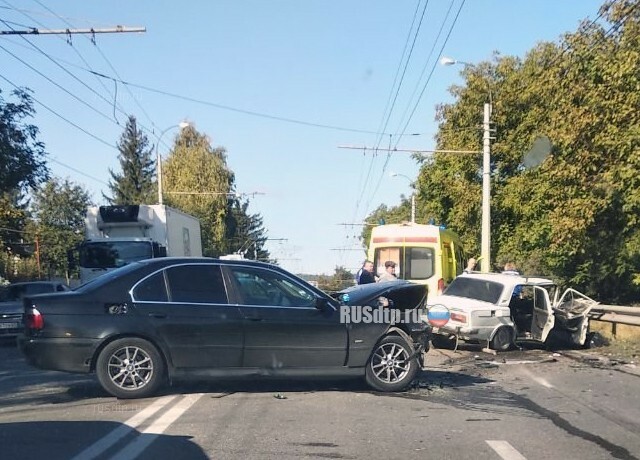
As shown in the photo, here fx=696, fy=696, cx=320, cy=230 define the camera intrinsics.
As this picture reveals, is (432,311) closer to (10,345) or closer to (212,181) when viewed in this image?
(10,345)

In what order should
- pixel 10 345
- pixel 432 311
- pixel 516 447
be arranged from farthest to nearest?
1. pixel 10 345
2. pixel 432 311
3. pixel 516 447

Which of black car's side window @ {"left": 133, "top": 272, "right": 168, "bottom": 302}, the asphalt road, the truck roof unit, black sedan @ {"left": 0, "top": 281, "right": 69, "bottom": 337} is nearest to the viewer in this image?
the asphalt road

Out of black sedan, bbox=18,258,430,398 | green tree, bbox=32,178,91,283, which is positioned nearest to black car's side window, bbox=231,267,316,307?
black sedan, bbox=18,258,430,398

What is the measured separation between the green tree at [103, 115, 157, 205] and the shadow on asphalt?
206ft

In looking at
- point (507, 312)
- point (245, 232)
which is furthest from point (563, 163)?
point (245, 232)

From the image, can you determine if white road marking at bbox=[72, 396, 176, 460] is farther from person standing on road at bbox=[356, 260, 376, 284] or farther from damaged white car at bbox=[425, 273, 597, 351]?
person standing on road at bbox=[356, 260, 376, 284]

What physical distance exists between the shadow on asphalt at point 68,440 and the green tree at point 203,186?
49.9m

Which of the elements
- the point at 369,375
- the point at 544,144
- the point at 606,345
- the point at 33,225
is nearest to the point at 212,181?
the point at 33,225

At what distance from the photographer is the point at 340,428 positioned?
6.81 m

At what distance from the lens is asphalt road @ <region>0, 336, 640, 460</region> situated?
6035 millimetres

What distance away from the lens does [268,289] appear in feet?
28.0

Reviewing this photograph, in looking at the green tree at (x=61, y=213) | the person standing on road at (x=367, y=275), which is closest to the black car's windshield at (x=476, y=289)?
the person standing on road at (x=367, y=275)

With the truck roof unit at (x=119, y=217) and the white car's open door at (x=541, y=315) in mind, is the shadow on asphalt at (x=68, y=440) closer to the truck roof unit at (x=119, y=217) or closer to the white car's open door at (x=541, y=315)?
the white car's open door at (x=541, y=315)

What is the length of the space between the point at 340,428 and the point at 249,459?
4.43ft
